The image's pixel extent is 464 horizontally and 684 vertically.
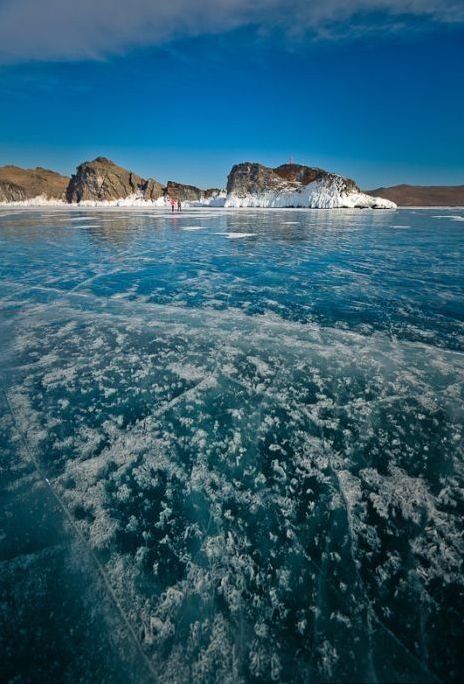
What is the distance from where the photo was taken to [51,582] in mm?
1383

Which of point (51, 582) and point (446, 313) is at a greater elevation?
point (446, 313)

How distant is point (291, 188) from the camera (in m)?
104

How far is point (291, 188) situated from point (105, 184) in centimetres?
7789

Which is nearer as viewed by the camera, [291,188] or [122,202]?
[291,188]

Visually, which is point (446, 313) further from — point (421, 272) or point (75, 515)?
point (75, 515)

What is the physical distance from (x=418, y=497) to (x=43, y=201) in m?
178

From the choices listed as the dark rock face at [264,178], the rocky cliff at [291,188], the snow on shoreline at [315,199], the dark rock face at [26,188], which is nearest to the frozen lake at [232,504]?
the snow on shoreline at [315,199]

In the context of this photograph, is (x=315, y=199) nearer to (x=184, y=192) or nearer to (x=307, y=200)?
(x=307, y=200)

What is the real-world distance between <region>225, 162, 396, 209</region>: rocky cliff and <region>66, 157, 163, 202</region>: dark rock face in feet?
135

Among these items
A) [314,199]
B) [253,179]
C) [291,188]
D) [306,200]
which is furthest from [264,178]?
[314,199]

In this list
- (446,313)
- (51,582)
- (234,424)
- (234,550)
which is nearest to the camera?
(51,582)

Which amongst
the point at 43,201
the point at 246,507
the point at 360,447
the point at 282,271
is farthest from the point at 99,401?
the point at 43,201

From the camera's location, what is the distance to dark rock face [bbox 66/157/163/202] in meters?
127

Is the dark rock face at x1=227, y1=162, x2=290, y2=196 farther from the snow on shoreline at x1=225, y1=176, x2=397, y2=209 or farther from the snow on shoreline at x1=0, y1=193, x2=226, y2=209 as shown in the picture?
the snow on shoreline at x1=0, y1=193, x2=226, y2=209
